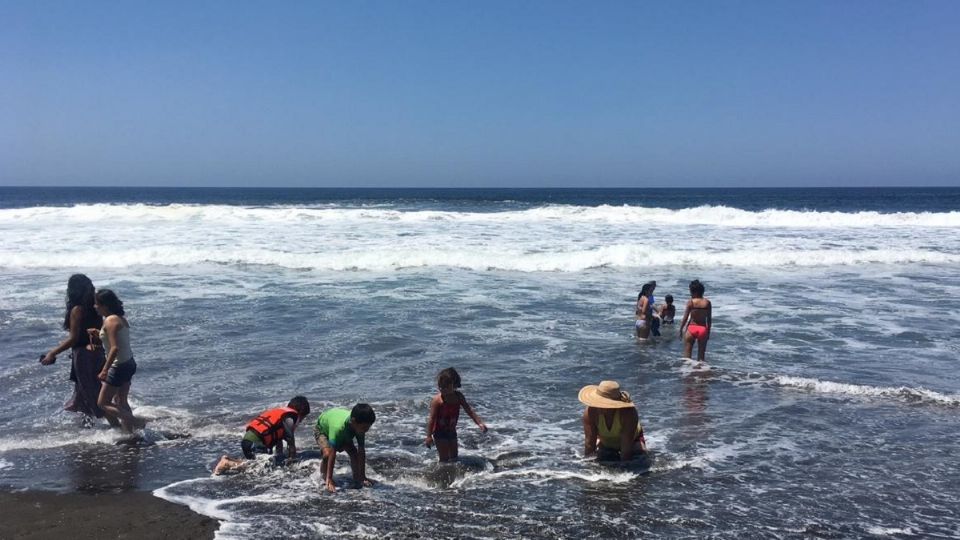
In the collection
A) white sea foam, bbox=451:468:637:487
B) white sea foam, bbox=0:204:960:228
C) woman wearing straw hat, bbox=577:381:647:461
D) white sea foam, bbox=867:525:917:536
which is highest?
white sea foam, bbox=0:204:960:228

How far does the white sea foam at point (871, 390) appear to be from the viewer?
883 centimetres

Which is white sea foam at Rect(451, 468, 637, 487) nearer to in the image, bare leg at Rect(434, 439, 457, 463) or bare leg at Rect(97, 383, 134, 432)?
bare leg at Rect(434, 439, 457, 463)

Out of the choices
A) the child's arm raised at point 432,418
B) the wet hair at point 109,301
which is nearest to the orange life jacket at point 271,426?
the child's arm raised at point 432,418

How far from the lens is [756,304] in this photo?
15695 mm

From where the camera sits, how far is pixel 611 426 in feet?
22.6

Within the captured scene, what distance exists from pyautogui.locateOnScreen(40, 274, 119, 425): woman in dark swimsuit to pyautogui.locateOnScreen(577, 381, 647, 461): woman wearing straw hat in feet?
16.6

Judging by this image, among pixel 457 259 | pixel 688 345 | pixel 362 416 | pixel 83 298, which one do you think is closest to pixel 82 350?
pixel 83 298

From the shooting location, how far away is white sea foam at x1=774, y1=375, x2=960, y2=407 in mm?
8827

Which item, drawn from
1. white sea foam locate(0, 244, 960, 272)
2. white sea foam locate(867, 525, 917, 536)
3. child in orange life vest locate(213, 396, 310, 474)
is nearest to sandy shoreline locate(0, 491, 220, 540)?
child in orange life vest locate(213, 396, 310, 474)

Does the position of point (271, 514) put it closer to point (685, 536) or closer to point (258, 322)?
point (685, 536)

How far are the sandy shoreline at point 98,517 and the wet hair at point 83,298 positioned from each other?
6.79 feet

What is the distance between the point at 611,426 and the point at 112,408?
199 inches

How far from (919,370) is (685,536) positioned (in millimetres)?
6839

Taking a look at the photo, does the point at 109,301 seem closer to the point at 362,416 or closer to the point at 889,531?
the point at 362,416
